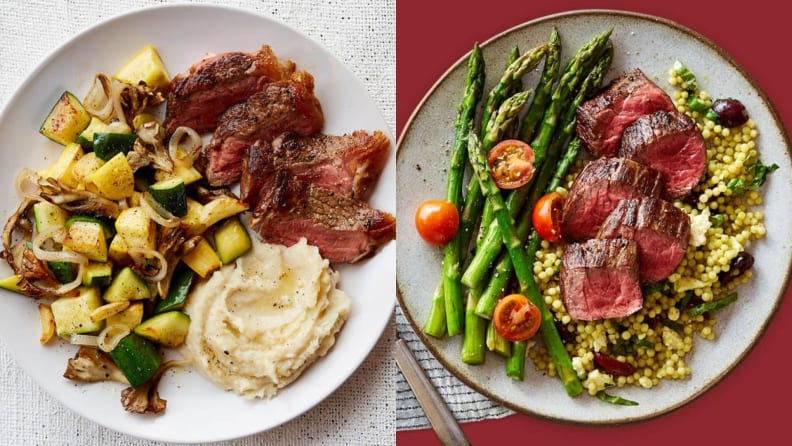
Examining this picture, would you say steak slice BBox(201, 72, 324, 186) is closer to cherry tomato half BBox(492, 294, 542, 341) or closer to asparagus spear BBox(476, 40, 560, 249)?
asparagus spear BBox(476, 40, 560, 249)

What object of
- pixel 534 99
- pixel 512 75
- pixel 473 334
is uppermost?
pixel 512 75

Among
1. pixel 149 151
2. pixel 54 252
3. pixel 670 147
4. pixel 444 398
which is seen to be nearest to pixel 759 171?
pixel 670 147

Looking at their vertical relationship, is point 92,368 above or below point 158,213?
below

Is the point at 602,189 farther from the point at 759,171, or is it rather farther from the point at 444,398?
the point at 444,398

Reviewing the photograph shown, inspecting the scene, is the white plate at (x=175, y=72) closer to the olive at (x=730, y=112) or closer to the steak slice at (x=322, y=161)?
the steak slice at (x=322, y=161)

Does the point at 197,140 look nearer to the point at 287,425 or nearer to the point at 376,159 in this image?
the point at 376,159

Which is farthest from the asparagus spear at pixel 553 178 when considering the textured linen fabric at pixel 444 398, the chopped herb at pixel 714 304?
the chopped herb at pixel 714 304

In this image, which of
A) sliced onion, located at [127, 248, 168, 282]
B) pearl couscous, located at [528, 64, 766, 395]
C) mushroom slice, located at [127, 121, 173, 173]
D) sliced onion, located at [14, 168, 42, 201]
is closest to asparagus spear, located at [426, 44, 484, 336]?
pearl couscous, located at [528, 64, 766, 395]
